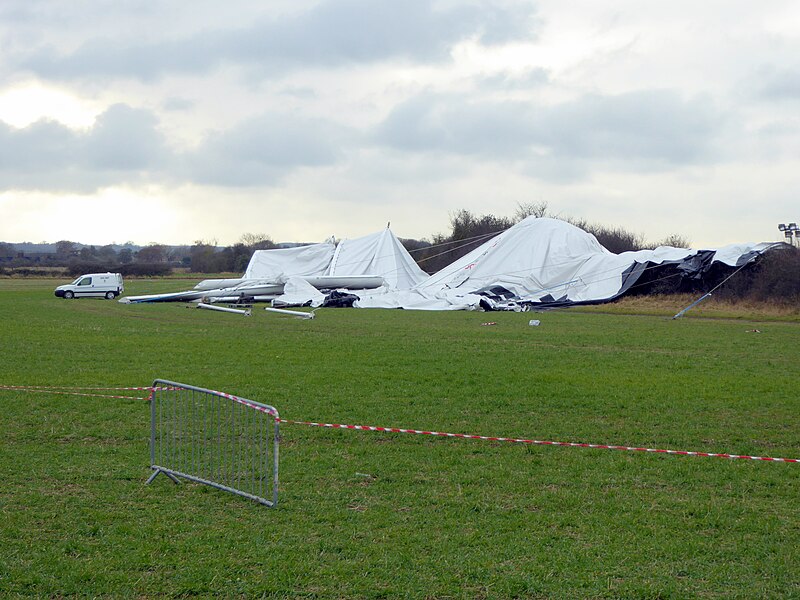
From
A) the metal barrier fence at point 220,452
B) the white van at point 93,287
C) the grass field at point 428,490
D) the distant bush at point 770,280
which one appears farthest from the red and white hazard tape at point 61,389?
the white van at point 93,287

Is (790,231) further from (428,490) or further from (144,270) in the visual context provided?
(144,270)

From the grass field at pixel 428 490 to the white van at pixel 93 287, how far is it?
96.3ft

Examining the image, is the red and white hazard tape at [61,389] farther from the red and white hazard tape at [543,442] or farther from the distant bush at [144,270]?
the distant bush at [144,270]

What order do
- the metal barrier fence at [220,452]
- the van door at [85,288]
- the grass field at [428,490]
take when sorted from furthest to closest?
the van door at [85,288] < the metal barrier fence at [220,452] < the grass field at [428,490]

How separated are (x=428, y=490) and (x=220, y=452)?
255 centimetres

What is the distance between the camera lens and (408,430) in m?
9.78

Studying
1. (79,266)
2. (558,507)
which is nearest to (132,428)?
(558,507)

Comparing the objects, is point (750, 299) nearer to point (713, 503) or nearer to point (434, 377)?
point (434, 377)

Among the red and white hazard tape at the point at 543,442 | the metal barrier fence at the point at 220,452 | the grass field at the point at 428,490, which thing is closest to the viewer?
the grass field at the point at 428,490

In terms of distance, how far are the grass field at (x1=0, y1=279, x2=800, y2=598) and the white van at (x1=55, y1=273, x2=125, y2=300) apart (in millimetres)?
29339

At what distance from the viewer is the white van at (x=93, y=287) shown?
1725 inches

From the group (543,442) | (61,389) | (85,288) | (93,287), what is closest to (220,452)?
(543,442)

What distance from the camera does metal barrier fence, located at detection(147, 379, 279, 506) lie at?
711cm

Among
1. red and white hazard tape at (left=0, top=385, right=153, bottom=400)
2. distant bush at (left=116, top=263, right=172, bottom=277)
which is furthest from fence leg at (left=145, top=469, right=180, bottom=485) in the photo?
distant bush at (left=116, top=263, right=172, bottom=277)
